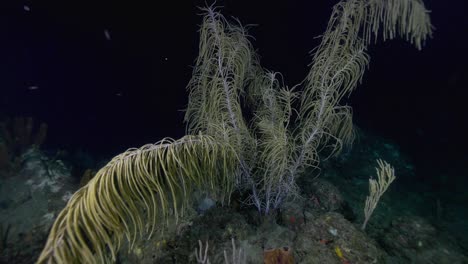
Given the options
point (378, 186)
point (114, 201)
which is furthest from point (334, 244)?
point (114, 201)

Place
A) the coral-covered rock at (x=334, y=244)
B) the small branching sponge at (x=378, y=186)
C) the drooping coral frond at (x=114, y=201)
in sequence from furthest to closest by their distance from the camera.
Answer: the small branching sponge at (x=378, y=186), the coral-covered rock at (x=334, y=244), the drooping coral frond at (x=114, y=201)

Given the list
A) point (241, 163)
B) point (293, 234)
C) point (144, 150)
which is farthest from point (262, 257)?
point (144, 150)

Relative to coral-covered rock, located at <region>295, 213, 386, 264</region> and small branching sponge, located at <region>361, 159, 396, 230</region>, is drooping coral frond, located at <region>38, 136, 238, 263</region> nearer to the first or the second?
coral-covered rock, located at <region>295, 213, 386, 264</region>

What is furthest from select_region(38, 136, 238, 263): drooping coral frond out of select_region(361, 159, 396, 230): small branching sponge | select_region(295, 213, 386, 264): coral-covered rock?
select_region(361, 159, 396, 230): small branching sponge

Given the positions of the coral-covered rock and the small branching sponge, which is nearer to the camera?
the coral-covered rock

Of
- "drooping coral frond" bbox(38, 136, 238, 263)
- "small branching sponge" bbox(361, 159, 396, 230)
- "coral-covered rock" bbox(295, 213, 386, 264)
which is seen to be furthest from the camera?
"small branching sponge" bbox(361, 159, 396, 230)

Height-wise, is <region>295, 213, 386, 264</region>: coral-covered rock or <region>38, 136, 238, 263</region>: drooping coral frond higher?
<region>38, 136, 238, 263</region>: drooping coral frond

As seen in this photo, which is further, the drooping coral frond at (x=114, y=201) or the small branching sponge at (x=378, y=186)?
the small branching sponge at (x=378, y=186)

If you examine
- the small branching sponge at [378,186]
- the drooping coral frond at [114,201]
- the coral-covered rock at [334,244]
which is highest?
the drooping coral frond at [114,201]

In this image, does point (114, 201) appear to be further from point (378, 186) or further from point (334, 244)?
point (378, 186)

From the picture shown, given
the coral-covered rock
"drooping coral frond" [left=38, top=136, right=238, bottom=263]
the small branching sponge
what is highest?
"drooping coral frond" [left=38, top=136, right=238, bottom=263]

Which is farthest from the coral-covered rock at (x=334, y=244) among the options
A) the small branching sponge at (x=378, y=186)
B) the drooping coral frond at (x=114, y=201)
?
the drooping coral frond at (x=114, y=201)

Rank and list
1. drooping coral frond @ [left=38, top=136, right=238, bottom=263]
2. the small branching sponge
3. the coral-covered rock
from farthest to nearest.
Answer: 1. the small branching sponge
2. the coral-covered rock
3. drooping coral frond @ [left=38, top=136, right=238, bottom=263]

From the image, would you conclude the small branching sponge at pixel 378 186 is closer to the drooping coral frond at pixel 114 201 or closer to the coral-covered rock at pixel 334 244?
the coral-covered rock at pixel 334 244
